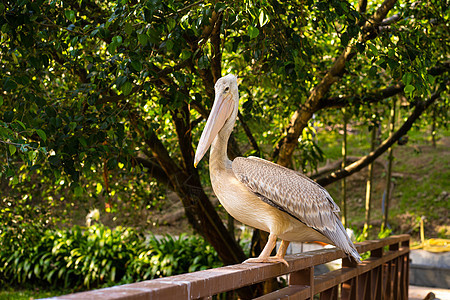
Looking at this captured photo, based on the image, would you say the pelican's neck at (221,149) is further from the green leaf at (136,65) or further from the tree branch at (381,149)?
the tree branch at (381,149)

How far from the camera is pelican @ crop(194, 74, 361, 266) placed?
2590mm

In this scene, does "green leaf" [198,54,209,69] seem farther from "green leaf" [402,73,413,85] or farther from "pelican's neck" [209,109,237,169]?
"green leaf" [402,73,413,85]

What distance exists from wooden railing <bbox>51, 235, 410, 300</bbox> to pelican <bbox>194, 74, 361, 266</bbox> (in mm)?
175

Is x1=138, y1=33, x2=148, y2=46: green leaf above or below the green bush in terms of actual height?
above

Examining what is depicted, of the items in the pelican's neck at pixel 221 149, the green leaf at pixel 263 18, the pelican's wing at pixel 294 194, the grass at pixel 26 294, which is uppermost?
the green leaf at pixel 263 18

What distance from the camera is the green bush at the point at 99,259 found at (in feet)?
28.4

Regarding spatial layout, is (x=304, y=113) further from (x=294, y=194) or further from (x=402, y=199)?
(x=402, y=199)

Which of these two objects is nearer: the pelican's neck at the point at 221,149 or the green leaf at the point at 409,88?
A: the pelican's neck at the point at 221,149

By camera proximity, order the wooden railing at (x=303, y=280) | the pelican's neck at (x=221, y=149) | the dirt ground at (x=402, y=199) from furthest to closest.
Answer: the dirt ground at (x=402, y=199) < the pelican's neck at (x=221, y=149) < the wooden railing at (x=303, y=280)

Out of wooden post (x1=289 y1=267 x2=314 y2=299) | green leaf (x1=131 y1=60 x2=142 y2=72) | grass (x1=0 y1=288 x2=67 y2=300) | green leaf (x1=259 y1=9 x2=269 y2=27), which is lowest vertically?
grass (x1=0 y1=288 x2=67 y2=300)

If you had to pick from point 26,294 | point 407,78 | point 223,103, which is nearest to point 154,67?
point 223,103

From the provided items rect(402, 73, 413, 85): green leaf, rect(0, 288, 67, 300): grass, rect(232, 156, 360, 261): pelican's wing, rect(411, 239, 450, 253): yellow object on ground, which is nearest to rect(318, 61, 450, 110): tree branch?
rect(402, 73, 413, 85): green leaf

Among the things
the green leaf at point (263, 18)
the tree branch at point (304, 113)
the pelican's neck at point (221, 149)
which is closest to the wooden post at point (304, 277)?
the pelican's neck at point (221, 149)

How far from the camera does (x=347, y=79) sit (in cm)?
658
